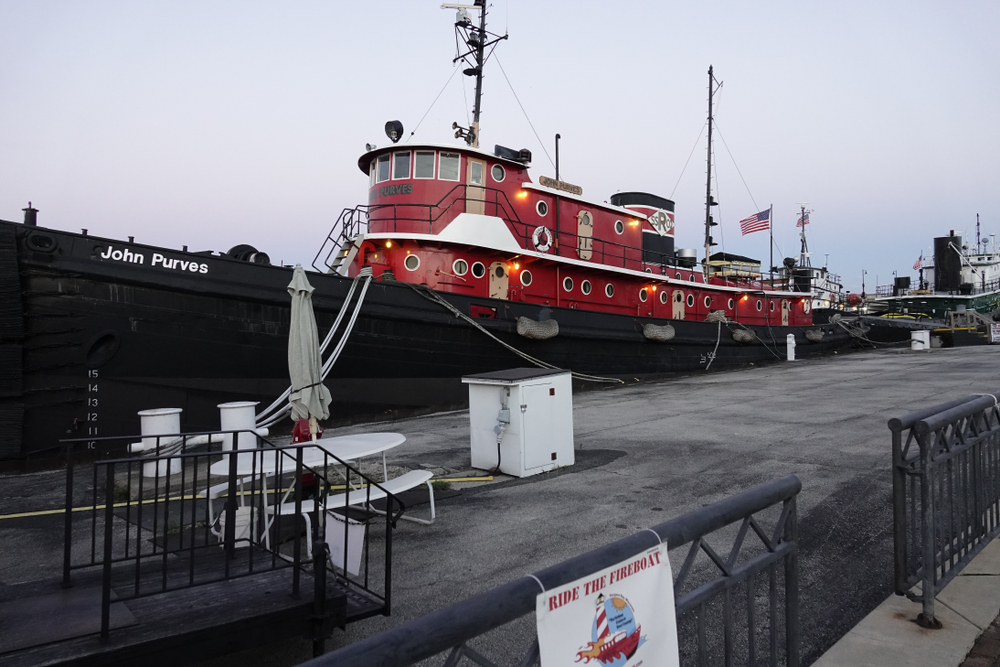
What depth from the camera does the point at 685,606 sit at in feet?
6.09

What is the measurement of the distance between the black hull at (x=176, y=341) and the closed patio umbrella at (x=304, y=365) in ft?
14.3

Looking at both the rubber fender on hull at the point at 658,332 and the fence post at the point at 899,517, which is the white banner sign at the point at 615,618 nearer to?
the fence post at the point at 899,517

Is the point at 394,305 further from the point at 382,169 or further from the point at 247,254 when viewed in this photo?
the point at 382,169

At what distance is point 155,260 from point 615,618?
9.65 metres

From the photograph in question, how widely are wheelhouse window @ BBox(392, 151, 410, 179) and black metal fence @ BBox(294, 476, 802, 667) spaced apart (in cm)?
1128

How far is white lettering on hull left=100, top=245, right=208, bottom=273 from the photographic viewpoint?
8.91 m

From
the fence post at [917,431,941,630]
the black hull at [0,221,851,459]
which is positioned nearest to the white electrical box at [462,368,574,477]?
the fence post at [917,431,941,630]

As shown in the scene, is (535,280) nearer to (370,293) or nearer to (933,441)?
(370,293)

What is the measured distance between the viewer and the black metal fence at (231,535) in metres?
2.91

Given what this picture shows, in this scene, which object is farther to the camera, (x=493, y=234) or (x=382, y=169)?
(x=382, y=169)

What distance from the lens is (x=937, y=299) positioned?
130ft

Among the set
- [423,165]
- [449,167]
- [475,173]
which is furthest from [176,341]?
[475,173]

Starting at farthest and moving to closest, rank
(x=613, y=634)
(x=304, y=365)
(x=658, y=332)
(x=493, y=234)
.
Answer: (x=658, y=332), (x=493, y=234), (x=304, y=365), (x=613, y=634)

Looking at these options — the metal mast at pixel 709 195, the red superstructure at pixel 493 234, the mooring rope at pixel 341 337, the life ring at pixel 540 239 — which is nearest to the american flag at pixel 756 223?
the metal mast at pixel 709 195
